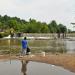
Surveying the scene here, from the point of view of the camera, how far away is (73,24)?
13762cm

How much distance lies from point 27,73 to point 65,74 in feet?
7.28

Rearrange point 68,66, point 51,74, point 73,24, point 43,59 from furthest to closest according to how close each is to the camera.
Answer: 1. point 73,24
2. point 43,59
3. point 68,66
4. point 51,74

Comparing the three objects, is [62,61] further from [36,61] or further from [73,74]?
[73,74]

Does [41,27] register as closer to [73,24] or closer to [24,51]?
[73,24]

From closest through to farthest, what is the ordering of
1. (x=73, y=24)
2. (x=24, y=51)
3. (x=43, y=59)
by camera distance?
(x=43, y=59)
(x=24, y=51)
(x=73, y=24)

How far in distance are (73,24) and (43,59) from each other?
112273mm

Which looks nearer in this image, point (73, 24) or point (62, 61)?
point (62, 61)

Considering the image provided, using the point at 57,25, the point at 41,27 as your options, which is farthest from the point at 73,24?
the point at 57,25

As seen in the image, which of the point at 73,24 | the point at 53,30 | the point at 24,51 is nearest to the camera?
the point at 24,51

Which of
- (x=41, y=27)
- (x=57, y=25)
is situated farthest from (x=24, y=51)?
(x=57, y=25)

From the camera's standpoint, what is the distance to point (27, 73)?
59.5 feet

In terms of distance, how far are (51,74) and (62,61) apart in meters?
6.62

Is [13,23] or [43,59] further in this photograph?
[13,23]

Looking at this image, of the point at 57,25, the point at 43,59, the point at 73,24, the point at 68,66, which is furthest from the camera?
the point at 57,25
